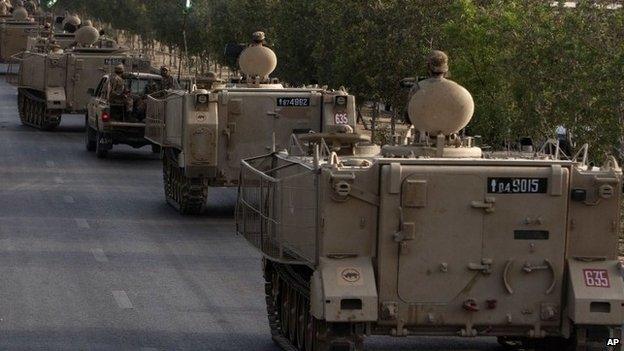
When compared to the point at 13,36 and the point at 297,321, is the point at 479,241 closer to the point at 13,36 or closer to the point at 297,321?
the point at 297,321

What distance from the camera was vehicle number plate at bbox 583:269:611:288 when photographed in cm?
1261

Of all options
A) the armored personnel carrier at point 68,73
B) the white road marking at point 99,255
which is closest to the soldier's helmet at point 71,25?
the armored personnel carrier at point 68,73

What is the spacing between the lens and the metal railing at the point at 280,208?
12.9m

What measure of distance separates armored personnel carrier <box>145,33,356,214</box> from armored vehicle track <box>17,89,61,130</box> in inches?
655

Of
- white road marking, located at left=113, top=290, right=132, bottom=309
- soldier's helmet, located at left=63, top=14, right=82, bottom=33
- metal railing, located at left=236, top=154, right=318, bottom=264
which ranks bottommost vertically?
white road marking, located at left=113, top=290, right=132, bottom=309

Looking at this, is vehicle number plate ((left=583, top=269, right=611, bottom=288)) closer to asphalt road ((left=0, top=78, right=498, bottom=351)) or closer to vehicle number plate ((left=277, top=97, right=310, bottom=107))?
asphalt road ((left=0, top=78, right=498, bottom=351))

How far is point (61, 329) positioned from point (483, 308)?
457cm

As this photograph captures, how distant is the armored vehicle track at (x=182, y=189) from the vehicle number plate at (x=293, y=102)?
5.16ft

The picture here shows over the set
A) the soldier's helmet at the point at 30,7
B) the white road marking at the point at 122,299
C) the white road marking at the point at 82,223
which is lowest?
the white road marking at the point at 82,223

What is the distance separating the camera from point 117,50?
135 feet

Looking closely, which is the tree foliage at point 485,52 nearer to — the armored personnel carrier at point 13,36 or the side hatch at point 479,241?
the side hatch at point 479,241

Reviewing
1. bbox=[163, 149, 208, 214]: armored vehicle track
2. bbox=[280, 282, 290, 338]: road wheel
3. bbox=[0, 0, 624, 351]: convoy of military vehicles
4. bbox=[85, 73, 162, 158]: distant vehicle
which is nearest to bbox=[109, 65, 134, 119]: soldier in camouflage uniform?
bbox=[85, 73, 162, 158]: distant vehicle

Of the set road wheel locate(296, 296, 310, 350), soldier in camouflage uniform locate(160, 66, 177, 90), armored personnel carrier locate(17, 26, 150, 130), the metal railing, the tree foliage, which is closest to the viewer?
the metal railing

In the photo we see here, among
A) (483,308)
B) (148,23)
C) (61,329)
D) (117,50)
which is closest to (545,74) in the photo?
(61,329)
